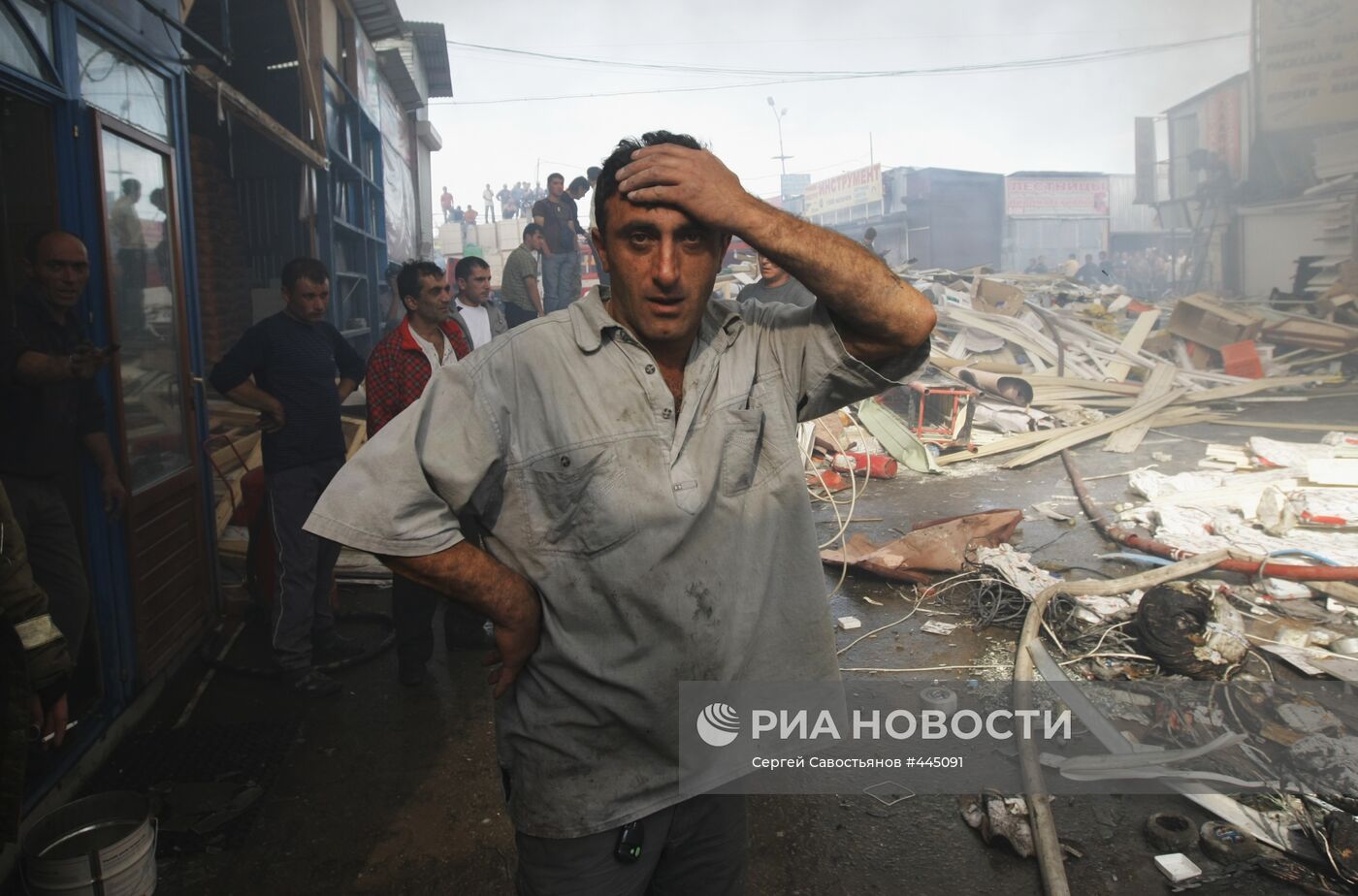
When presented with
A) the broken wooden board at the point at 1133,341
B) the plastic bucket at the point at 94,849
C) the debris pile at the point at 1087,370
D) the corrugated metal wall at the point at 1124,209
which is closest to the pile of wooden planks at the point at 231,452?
the plastic bucket at the point at 94,849

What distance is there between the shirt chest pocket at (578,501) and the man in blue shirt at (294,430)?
330 cm

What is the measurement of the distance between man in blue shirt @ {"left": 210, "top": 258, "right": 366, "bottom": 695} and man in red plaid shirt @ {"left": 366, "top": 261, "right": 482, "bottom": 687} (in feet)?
1.00

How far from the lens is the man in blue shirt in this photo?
14.1ft

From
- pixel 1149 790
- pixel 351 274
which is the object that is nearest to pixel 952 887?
pixel 1149 790

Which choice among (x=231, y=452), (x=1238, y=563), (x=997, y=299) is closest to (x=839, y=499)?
(x=1238, y=563)

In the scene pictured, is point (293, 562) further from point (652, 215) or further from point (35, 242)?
point (652, 215)

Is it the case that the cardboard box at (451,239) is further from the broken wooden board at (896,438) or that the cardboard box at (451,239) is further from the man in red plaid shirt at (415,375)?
the man in red plaid shirt at (415,375)

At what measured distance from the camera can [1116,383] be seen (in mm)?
12555

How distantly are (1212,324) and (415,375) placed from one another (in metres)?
15.2

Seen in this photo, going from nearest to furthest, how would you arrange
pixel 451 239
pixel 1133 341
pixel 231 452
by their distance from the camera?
pixel 231 452
pixel 1133 341
pixel 451 239

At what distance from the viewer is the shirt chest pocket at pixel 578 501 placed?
1.48 meters

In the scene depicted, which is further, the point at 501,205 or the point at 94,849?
the point at 501,205

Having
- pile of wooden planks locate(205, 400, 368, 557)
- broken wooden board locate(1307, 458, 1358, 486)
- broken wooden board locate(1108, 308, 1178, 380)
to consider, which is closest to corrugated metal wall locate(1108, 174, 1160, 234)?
broken wooden board locate(1108, 308, 1178, 380)

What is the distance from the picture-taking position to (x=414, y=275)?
182 inches
